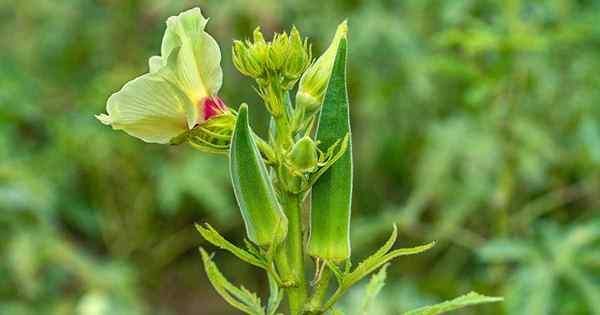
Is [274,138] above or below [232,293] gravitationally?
above

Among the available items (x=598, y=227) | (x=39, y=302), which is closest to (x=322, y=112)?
(x=598, y=227)

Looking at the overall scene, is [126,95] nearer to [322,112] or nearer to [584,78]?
[322,112]

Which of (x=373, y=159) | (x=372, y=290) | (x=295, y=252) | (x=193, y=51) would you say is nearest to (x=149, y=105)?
(x=193, y=51)

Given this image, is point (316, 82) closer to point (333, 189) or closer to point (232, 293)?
point (333, 189)

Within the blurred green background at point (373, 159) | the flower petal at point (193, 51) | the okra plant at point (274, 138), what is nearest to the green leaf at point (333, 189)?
the okra plant at point (274, 138)

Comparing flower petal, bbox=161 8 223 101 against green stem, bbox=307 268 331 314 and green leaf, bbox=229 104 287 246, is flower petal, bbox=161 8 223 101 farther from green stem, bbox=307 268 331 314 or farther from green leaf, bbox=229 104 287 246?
green stem, bbox=307 268 331 314

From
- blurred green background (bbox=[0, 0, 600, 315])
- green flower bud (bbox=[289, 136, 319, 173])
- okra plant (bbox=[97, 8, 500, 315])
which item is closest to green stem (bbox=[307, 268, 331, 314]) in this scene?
okra plant (bbox=[97, 8, 500, 315])
